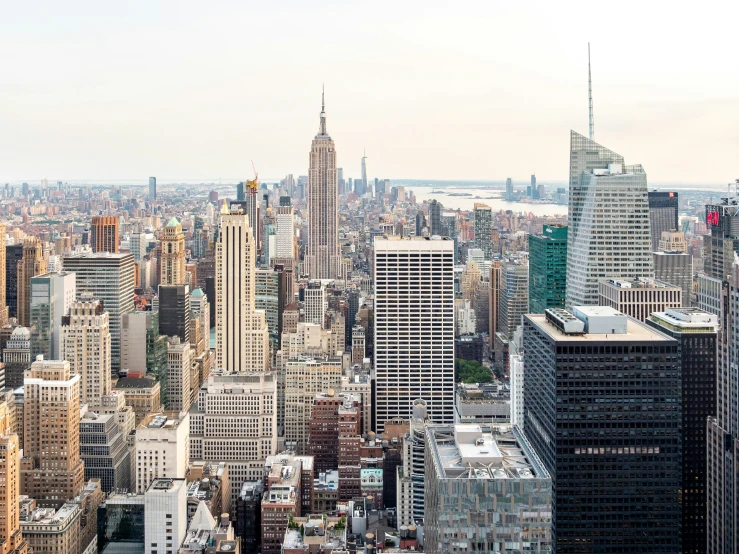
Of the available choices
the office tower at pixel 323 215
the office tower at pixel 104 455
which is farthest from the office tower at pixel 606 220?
the office tower at pixel 323 215

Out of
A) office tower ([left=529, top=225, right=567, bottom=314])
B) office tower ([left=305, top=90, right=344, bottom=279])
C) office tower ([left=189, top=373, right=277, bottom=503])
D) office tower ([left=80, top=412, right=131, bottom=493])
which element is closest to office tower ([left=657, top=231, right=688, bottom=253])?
office tower ([left=529, top=225, right=567, bottom=314])

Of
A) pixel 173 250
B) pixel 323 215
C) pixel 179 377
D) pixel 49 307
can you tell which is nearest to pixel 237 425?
pixel 179 377

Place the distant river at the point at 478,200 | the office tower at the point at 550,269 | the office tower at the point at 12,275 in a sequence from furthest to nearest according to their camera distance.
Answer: the office tower at the point at 12,275 < the distant river at the point at 478,200 < the office tower at the point at 550,269

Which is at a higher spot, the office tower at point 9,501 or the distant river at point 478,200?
the distant river at point 478,200

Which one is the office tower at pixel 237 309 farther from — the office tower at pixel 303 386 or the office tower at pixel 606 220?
the office tower at pixel 606 220

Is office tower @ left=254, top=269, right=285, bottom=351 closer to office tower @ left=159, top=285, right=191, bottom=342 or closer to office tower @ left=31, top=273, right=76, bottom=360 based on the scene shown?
office tower @ left=159, top=285, right=191, bottom=342
